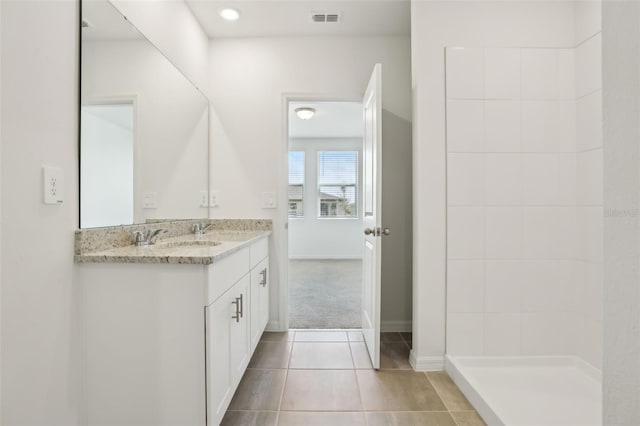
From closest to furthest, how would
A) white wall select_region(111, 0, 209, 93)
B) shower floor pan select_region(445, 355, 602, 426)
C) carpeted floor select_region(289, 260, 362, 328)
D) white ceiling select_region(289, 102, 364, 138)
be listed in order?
shower floor pan select_region(445, 355, 602, 426) → white wall select_region(111, 0, 209, 93) → carpeted floor select_region(289, 260, 362, 328) → white ceiling select_region(289, 102, 364, 138)

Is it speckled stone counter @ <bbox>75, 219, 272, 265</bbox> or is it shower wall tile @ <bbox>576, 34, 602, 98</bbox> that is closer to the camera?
speckled stone counter @ <bbox>75, 219, 272, 265</bbox>

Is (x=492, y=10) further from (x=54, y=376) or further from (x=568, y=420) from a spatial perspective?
(x=54, y=376)

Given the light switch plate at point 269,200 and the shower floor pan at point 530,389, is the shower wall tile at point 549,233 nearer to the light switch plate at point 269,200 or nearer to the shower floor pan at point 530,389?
the shower floor pan at point 530,389

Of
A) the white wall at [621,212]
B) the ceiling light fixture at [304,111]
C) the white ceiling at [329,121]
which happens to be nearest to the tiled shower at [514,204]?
the white wall at [621,212]

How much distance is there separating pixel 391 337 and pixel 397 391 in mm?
809

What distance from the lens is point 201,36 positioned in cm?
264

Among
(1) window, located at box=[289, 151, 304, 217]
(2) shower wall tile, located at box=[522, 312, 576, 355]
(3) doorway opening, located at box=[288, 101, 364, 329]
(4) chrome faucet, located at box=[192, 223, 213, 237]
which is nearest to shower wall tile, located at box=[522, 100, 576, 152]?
(2) shower wall tile, located at box=[522, 312, 576, 355]

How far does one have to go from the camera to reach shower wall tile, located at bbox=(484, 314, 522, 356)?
2.07 meters

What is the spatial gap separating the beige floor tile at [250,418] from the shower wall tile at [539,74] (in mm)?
2308

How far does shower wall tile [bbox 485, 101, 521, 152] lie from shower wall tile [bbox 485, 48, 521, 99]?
0.06 metres

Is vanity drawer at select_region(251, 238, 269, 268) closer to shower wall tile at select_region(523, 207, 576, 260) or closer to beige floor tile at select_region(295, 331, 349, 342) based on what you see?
beige floor tile at select_region(295, 331, 349, 342)

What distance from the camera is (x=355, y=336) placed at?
266 cm

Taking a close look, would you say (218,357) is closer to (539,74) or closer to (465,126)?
(465,126)

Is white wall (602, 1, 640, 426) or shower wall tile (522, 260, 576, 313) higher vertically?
white wall (602, 1, 640, 426)
